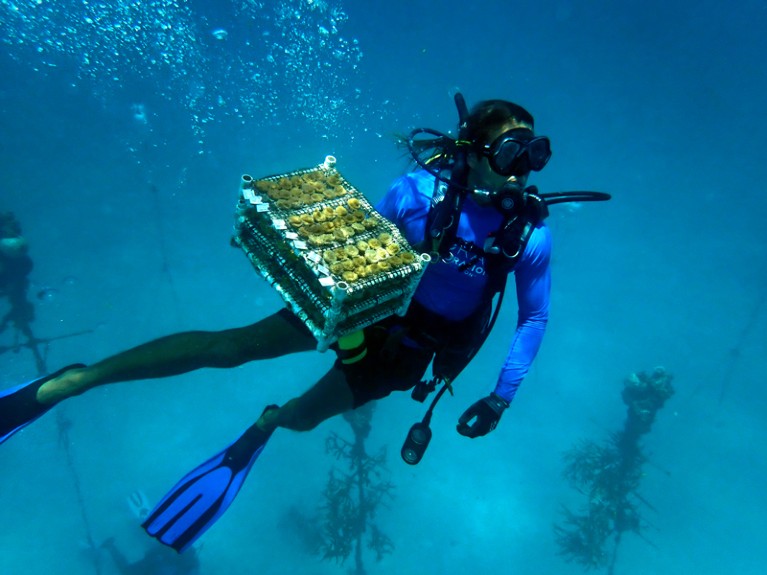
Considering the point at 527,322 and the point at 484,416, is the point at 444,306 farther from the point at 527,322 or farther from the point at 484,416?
the point at 484,416

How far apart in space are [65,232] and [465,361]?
29.0 meters

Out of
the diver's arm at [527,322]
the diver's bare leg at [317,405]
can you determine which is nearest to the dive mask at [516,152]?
the diver's arm at [527,322]

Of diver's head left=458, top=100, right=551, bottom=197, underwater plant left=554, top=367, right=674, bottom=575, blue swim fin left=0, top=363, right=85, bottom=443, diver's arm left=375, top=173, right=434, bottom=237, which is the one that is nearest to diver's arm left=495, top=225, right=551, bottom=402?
diver's head left=458, top=100, right=551, bottom=197

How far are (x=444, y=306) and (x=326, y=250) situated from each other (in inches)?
63.2

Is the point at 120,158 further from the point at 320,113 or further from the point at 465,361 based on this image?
the point at 465,361

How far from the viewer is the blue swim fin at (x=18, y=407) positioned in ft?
13.9

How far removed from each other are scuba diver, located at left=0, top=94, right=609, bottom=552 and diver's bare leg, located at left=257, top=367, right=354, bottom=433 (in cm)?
2

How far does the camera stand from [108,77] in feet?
125

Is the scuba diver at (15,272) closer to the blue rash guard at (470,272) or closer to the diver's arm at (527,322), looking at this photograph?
the blue rash guard at (470,272)

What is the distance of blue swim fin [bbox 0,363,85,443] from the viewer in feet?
13.9

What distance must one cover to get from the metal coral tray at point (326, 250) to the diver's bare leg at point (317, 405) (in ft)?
5.01

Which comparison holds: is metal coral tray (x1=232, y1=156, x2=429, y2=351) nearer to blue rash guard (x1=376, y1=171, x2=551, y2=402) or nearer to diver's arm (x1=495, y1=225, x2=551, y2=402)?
blue rash guard (x1=376, y1=171, x2=551, y2=402)

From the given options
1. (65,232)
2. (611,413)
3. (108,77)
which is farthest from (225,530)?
(108,77)

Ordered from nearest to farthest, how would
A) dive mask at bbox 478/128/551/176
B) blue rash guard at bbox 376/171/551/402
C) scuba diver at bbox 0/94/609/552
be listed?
dive mask at bbox 478/128/551/176 → scuba diver at bbox 0/94/609/552 → blue rash guard at bbox 376/171/551/402
